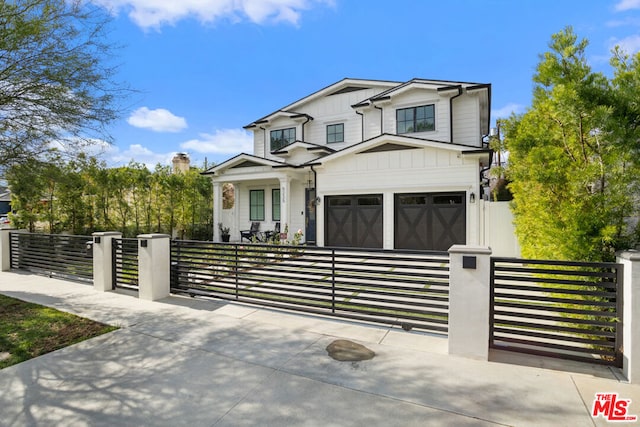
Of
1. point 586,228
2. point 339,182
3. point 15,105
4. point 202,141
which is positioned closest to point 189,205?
point 339,182

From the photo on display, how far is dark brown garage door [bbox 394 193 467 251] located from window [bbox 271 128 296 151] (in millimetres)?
7433

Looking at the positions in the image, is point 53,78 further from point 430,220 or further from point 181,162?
point 181,162

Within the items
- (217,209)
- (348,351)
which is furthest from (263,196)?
(348,351)

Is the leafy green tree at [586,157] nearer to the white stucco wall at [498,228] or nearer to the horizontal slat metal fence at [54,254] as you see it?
the white stucco wall at [498,228]

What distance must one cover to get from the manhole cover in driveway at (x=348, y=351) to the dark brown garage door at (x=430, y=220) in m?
7.59

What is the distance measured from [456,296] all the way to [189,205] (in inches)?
598

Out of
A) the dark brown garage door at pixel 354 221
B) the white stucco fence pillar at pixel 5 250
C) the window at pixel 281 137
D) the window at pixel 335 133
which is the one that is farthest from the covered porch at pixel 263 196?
the white stucco fence pillar at pixel 5 250

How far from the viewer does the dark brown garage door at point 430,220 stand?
10.4 metres

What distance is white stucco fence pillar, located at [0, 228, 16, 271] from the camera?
29.9 feet

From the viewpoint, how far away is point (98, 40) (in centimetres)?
559

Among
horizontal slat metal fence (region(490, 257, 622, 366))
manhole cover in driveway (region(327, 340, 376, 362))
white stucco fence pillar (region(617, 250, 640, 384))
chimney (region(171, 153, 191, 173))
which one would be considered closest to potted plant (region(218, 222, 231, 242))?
chimney (region(171, 153, 191, 173))

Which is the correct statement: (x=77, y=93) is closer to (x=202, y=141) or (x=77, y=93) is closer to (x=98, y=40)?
(x=98, y=40)

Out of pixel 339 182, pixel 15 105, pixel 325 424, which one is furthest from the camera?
pixel 339 182

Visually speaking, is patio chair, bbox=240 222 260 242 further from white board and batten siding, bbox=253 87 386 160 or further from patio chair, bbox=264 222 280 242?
white board and batten siding, bbox=253 87 386 160
